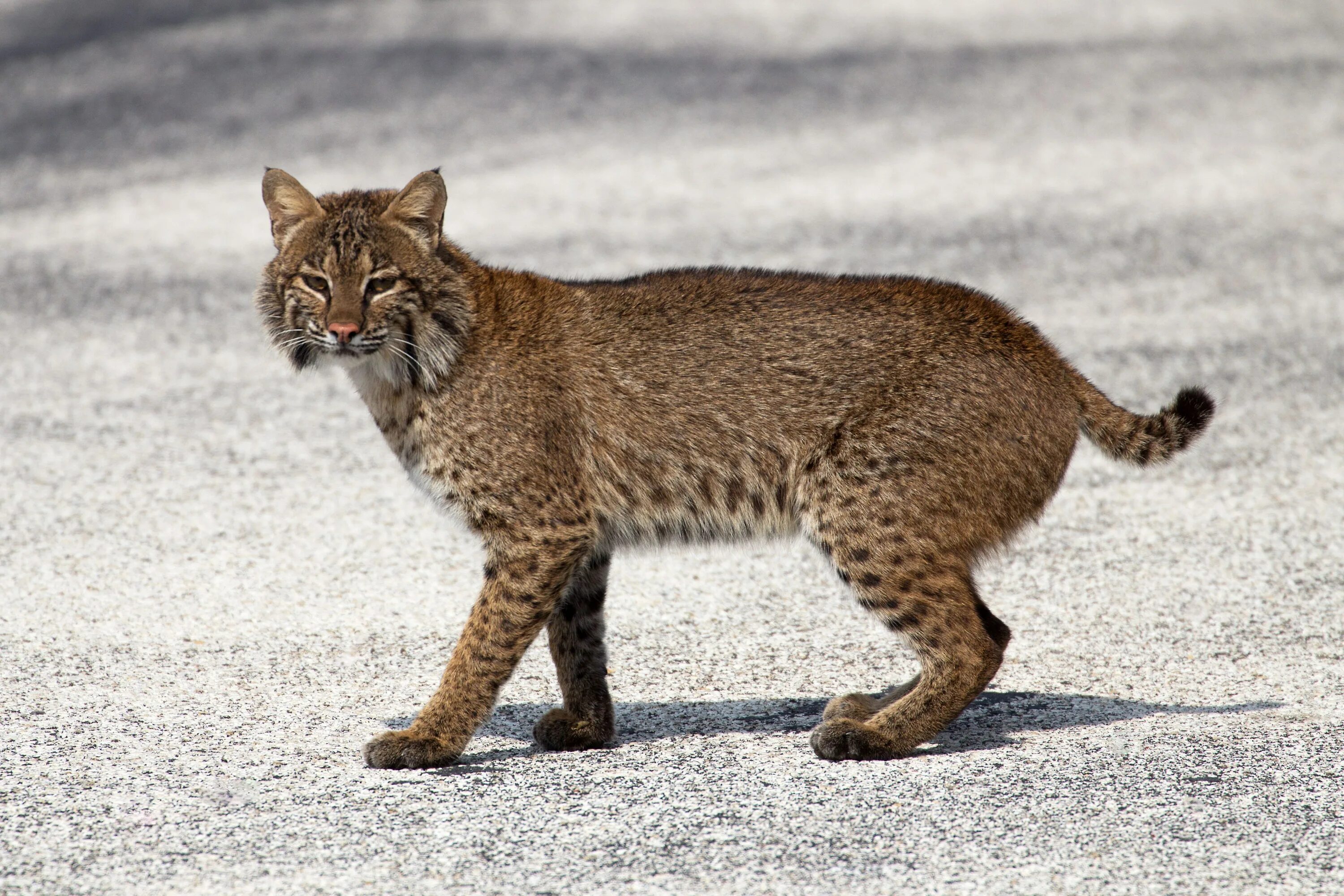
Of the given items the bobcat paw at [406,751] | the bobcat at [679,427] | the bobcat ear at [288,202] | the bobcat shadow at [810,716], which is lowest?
the bobcat paw at [406,751]

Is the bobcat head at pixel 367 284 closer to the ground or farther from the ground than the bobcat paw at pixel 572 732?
farther from the ground

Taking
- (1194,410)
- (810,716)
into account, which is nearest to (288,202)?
(810,716)

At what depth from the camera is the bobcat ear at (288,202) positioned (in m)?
4.60

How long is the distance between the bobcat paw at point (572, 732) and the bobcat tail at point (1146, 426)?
1.68 m

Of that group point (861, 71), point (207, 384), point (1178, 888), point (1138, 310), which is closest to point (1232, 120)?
point (861, 71)

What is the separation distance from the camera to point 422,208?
4.60 meters

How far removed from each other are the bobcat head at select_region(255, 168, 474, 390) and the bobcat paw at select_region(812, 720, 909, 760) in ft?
4.92

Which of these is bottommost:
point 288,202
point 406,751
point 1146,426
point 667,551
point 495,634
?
point 406,751

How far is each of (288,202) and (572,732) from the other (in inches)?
68.9

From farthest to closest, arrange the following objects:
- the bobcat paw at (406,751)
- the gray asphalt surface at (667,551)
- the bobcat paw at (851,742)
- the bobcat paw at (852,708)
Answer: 1. the bobcat paw at (852,708)
2. the bobcat paw at (851,742)
3. the bobcat paw at (406,751)
4. the gray asphalt surface at (667,551)

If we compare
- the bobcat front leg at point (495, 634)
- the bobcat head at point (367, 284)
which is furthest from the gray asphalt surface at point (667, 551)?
the bobcat head at point (367, 284)

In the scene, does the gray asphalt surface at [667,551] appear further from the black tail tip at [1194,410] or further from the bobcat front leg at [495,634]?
the black tail tip at [1194,410]

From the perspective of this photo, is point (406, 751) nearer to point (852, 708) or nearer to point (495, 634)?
point (495, 634)

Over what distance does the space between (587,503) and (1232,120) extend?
10037 millimetres
